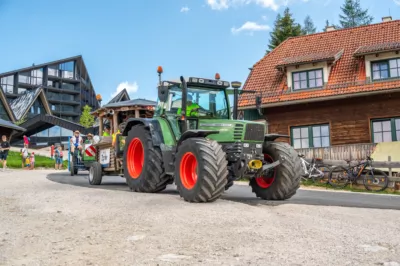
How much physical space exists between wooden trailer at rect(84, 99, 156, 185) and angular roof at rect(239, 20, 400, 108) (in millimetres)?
8731

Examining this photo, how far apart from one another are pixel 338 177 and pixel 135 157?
33.7 ft

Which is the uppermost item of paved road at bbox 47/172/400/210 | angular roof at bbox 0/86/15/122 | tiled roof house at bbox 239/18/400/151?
angular roof at bbox 0/86/15/122

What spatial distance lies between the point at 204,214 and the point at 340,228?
1961mm

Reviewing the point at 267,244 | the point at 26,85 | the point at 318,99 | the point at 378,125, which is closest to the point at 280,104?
the point at 318,99

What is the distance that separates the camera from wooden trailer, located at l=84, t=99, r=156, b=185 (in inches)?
496

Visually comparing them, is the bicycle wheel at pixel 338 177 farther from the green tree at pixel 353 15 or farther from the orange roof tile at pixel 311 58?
the green tree at pixel 353 15

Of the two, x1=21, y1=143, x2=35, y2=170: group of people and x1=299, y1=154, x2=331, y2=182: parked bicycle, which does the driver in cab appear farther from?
x1=21, y1=143, x2=35, y2=170: group of people

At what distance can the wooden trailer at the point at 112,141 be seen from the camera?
41.3 ft

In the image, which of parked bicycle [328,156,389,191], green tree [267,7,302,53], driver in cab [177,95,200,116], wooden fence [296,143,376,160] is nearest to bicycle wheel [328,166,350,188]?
parked bicycle [328,156,389,191]

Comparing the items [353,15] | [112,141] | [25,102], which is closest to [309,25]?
[353,15]

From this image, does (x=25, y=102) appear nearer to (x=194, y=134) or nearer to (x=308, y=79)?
(x=308, y=79)

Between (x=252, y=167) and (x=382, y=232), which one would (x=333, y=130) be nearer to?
(x=252, y=167)

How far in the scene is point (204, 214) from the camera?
6.84m

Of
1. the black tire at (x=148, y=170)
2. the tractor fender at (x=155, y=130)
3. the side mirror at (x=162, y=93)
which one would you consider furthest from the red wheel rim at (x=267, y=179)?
the side mirror at (x=162, y=93)
